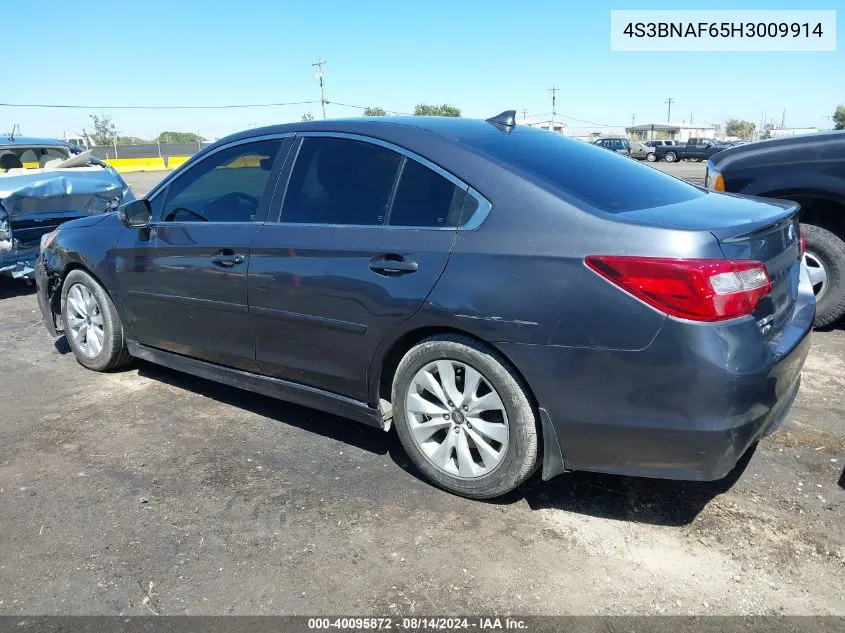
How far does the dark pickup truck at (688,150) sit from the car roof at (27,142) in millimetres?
42382

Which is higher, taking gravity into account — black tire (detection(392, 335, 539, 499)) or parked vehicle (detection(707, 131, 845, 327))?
parked vehicle (detection(707, 131, 845, 327))

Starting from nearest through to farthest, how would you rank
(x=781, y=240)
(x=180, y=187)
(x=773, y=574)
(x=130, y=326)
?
(x=773, y=574) < (x=781, y=240) < (x=180, y=187) < (x=130, y=326)

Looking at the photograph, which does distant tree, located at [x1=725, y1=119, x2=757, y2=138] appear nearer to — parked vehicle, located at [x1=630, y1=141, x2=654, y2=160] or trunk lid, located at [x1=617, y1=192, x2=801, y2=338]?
parked vehicle, located at [x1=630, y1=141, x2=654, y2=160]

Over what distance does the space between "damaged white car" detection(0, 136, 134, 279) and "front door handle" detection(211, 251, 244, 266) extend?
4.38 m

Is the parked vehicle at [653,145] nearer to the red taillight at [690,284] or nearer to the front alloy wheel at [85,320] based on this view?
the front alloy wheel at [85,320]

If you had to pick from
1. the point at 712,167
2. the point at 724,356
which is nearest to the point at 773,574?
the point at 724,356

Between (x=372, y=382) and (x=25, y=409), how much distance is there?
249 centimetres

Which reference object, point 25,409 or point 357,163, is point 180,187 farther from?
point 25,409

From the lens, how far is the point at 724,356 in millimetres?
2387

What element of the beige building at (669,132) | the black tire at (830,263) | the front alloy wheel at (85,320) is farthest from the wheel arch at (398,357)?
the beige building at (669,132)

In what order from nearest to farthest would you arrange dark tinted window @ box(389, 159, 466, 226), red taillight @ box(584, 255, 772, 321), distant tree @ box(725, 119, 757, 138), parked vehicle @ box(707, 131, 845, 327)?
red taillight @ box(584, 255, 772, 321)
dark tinted window @ box(389, 159, 466, 226)
parked vehicle @ box(707, 131, 845, 327)
distant tree @ box(725, 119, 757, 138)

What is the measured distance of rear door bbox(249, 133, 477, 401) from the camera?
117 inches

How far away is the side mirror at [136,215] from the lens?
411 centimetres

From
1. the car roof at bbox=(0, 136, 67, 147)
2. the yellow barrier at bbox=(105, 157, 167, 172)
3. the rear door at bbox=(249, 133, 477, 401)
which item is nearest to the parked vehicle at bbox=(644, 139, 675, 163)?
the yellow barrier at bbox=(105, 157, 167, 172)
